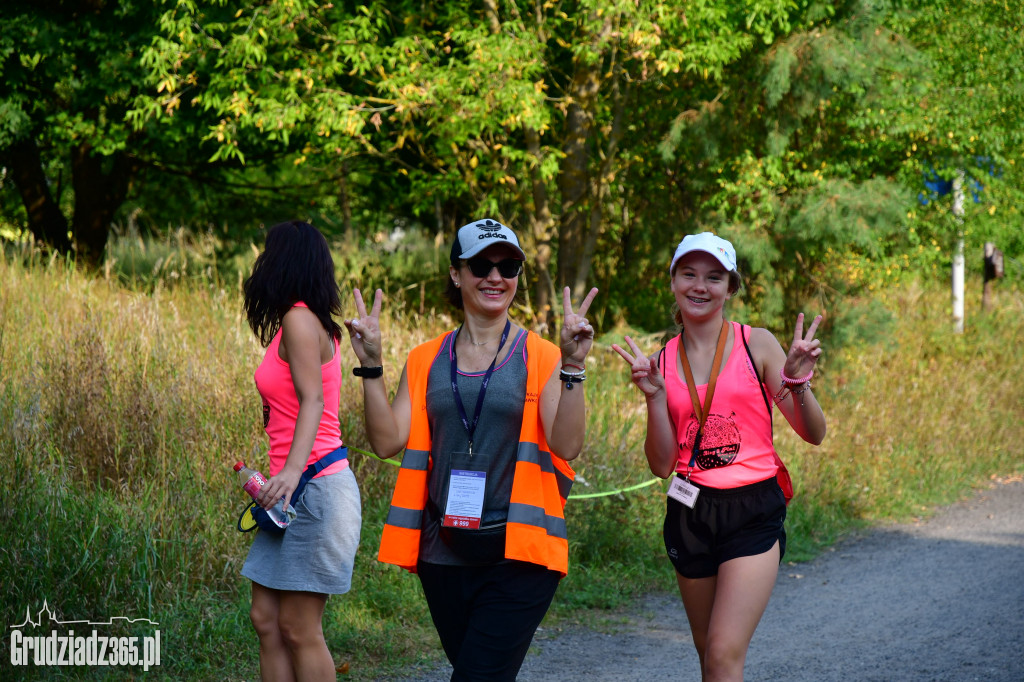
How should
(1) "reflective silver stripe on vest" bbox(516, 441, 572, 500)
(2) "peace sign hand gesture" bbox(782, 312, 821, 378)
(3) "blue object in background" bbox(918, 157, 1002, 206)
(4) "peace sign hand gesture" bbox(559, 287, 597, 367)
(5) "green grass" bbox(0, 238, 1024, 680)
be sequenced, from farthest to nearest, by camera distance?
(3) "blue object in background" bbox(918, 157, 1002, 206) < (5) "green grass" bbox(0, 238, 1024, 680) < (2) "peace sign hand gesture" bbox(782, 312, 821, 378) < (1) "reflective silver stripe on vest" bbox(516, 441, 572, 500) < (4) "peace sign hand gesture" bbox(559, 287, 597, 367)

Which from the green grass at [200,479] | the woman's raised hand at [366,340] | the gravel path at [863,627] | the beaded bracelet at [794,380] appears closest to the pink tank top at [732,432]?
the beaded bracelet at [794,380]

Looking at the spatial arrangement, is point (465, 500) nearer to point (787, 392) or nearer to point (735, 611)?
point (735, 611)

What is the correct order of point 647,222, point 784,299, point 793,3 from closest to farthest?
1. point 793,3
2. point 784,299
3. point 647,222

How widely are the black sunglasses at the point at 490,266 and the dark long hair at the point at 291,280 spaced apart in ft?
1.78

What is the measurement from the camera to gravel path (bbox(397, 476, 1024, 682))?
5457 mm

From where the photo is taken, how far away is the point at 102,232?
13.4m

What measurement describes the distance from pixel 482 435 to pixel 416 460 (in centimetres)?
25

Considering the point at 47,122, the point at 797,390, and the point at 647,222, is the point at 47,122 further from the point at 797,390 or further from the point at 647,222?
the point at 797,390

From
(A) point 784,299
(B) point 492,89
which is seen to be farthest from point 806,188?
(B) point 492,89

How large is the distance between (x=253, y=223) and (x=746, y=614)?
14063mm

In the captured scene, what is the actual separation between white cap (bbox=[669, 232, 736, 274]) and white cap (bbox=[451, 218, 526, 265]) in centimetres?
67

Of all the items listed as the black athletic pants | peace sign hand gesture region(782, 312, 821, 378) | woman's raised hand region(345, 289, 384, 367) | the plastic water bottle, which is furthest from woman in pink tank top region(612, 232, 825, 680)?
the plastic water bottle

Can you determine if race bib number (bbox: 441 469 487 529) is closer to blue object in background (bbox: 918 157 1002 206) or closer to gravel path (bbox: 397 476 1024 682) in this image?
gravel path (bbox: 397 476 1024 682)

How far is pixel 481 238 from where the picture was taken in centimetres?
335
